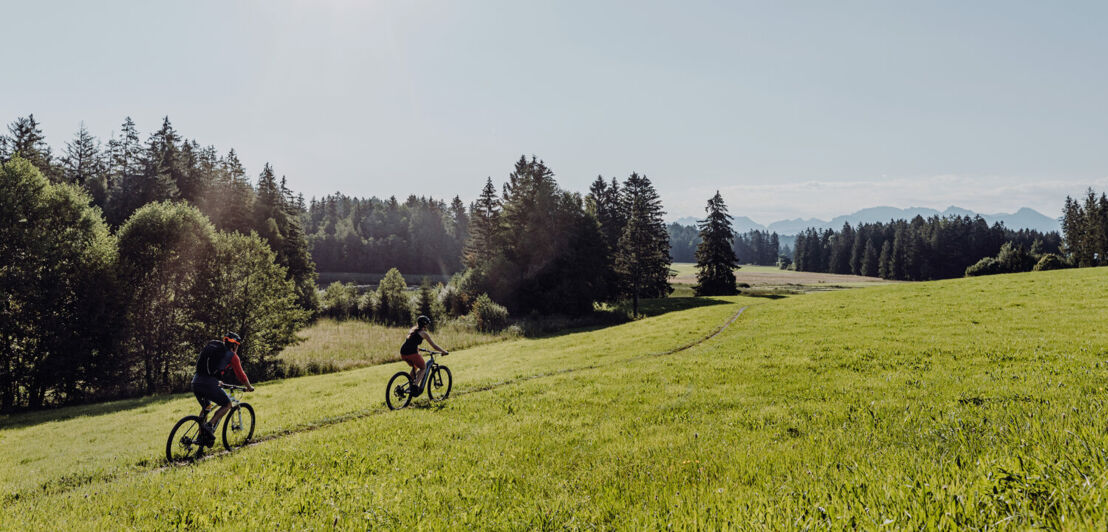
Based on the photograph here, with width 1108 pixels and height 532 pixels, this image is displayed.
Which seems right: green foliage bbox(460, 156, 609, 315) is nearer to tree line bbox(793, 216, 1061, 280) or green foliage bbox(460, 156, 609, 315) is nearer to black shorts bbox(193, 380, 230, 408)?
black shorts bbox(193, 380, 230, 408)

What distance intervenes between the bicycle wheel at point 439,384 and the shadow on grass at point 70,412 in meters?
12.6

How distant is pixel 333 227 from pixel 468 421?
494 feet

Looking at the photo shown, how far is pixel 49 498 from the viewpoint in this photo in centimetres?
860

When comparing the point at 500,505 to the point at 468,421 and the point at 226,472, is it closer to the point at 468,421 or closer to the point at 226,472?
the point at 468,421

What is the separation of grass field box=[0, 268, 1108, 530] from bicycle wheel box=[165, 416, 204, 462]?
0.51 m

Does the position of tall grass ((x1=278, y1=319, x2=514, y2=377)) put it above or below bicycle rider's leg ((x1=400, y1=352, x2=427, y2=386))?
below

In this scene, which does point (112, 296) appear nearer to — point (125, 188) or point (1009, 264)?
point (125, 188)

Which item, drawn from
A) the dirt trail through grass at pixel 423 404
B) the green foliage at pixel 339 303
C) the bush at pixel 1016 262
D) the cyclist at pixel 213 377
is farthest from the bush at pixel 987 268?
the cyclist at pixel 213 377

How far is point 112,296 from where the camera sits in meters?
29.0

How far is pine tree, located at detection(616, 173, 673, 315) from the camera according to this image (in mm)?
58316

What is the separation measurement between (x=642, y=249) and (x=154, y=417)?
163 ft

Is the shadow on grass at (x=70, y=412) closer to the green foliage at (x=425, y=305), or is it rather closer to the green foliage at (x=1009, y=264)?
the green foliage at (x=425, y=305)

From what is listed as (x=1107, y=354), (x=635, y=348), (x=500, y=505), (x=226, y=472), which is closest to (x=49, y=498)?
(x=226, y=472)

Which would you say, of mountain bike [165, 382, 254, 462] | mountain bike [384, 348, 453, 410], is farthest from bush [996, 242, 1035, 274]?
mountain bike [165, 382, 254, 462]
